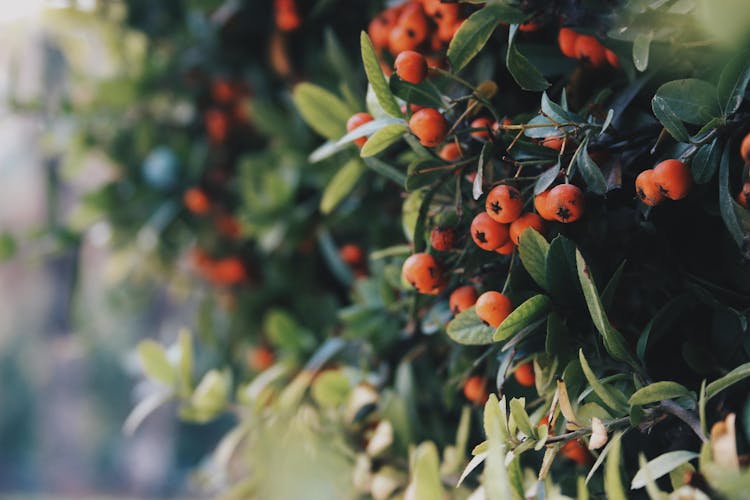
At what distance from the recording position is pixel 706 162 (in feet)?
1.52

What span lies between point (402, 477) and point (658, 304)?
335 millimetres

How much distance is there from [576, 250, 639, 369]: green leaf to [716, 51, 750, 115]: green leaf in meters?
0.15

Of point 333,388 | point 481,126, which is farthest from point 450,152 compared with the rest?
point 333,388

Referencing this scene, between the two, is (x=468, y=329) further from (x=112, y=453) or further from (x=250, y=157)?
(x=112, y=453)

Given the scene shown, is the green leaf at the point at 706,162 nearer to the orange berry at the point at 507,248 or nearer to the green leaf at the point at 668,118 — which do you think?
the green leaf at the point at 668,118

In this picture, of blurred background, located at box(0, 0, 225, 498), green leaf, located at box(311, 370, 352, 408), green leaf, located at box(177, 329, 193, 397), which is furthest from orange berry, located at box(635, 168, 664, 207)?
blurred background, located at box(0, 0, 225, 498)

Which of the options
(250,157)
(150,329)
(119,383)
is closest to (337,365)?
(250,157)

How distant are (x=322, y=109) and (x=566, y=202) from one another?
34 centimetres

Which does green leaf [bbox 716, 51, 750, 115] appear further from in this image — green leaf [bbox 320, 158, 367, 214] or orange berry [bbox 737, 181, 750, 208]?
green leaf [bbox 320, 158, 367, 214]

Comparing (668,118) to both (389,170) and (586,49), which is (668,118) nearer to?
(586,49)

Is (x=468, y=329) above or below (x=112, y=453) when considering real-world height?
above

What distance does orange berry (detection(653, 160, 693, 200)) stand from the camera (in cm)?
45

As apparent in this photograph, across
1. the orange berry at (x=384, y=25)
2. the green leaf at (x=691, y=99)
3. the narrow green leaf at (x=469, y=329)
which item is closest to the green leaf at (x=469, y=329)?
the narrow green leaf at (x=469, y=329)

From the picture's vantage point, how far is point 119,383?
248 cm
